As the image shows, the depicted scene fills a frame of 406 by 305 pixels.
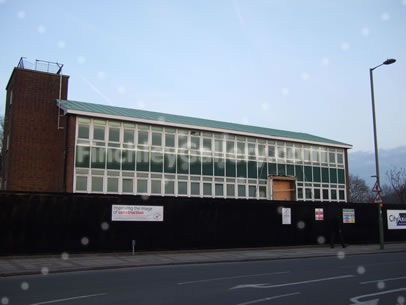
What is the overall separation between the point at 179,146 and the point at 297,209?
10331 millimetres

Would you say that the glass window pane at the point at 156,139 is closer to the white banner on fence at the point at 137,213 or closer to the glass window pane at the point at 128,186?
the glass window pane at the point at 128,186

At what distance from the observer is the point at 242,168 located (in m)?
34.1

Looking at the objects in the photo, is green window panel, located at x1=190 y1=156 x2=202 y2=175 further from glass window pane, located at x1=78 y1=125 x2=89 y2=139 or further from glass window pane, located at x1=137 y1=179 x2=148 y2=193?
glass window pane, located at x1=78 y1=125 x2=89 y2=139

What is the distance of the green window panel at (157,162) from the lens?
30.2 metres

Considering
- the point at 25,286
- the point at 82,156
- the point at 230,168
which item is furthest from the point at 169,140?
the point at 25,286

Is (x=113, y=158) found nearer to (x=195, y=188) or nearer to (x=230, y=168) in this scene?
(x=195, y=188)

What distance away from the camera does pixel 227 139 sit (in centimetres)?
3384

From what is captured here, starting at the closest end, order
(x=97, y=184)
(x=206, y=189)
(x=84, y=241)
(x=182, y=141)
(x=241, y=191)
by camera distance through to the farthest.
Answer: (x=84, y=241)
(x=97, y=184)
(x=182, y=141)
(x=206, y=189)
(x=241, y=191)

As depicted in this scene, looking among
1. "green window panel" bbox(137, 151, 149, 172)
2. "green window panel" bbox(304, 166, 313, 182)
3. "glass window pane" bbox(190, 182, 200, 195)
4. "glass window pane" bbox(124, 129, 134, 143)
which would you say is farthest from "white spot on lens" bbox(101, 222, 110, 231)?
"green window panel" bbox(304, 166, 313, 182)

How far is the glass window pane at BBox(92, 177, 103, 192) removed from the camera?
2783 cm

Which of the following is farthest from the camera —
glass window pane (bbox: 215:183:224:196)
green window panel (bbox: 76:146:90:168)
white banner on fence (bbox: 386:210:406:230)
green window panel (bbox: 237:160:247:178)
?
green window panel (bbox: 237:160:247:178)

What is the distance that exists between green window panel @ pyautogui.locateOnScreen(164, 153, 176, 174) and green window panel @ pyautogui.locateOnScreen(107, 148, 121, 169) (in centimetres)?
353

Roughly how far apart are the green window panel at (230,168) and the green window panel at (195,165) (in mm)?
2447

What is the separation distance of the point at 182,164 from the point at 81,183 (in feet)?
24.7
